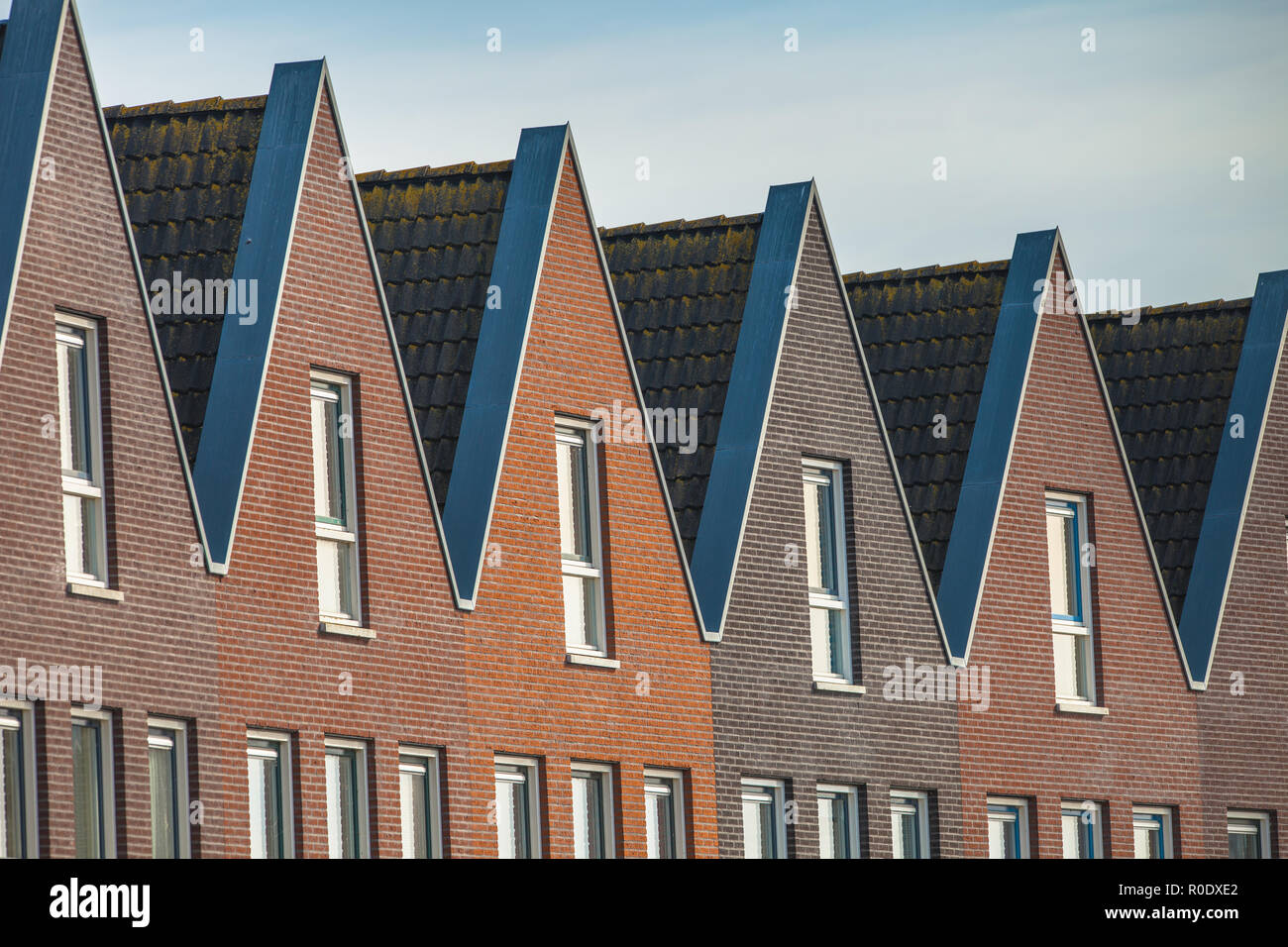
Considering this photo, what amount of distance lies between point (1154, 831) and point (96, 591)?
624 inches

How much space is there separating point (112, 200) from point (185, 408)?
238 cm

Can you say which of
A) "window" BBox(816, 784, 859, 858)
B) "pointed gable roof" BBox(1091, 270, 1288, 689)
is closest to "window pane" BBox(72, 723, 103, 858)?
"window" BBox(816, 784, 859, 858)

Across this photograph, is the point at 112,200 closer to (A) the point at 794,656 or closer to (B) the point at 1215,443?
(A) the point at 794,656

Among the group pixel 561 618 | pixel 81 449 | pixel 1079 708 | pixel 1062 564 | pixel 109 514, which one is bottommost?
pixel 1079 708

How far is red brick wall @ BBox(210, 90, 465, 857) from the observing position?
26.0m

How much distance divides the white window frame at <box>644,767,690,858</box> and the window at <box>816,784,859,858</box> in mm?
2026

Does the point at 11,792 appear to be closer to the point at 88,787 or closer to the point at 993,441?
the point at 88,787

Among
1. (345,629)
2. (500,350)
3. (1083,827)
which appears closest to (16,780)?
(345,629)

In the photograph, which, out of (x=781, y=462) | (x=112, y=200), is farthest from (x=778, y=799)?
(x=112, y=200)

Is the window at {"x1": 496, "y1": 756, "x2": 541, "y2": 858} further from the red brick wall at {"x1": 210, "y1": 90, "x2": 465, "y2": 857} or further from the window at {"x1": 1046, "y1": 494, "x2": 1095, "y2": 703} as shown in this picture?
the window at {"x1": 1046, "y1": 494, "x2": 1095, "y2": 703}

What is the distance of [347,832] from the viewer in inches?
1069

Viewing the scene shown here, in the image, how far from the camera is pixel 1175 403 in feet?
125

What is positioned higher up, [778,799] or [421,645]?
[421,645]
